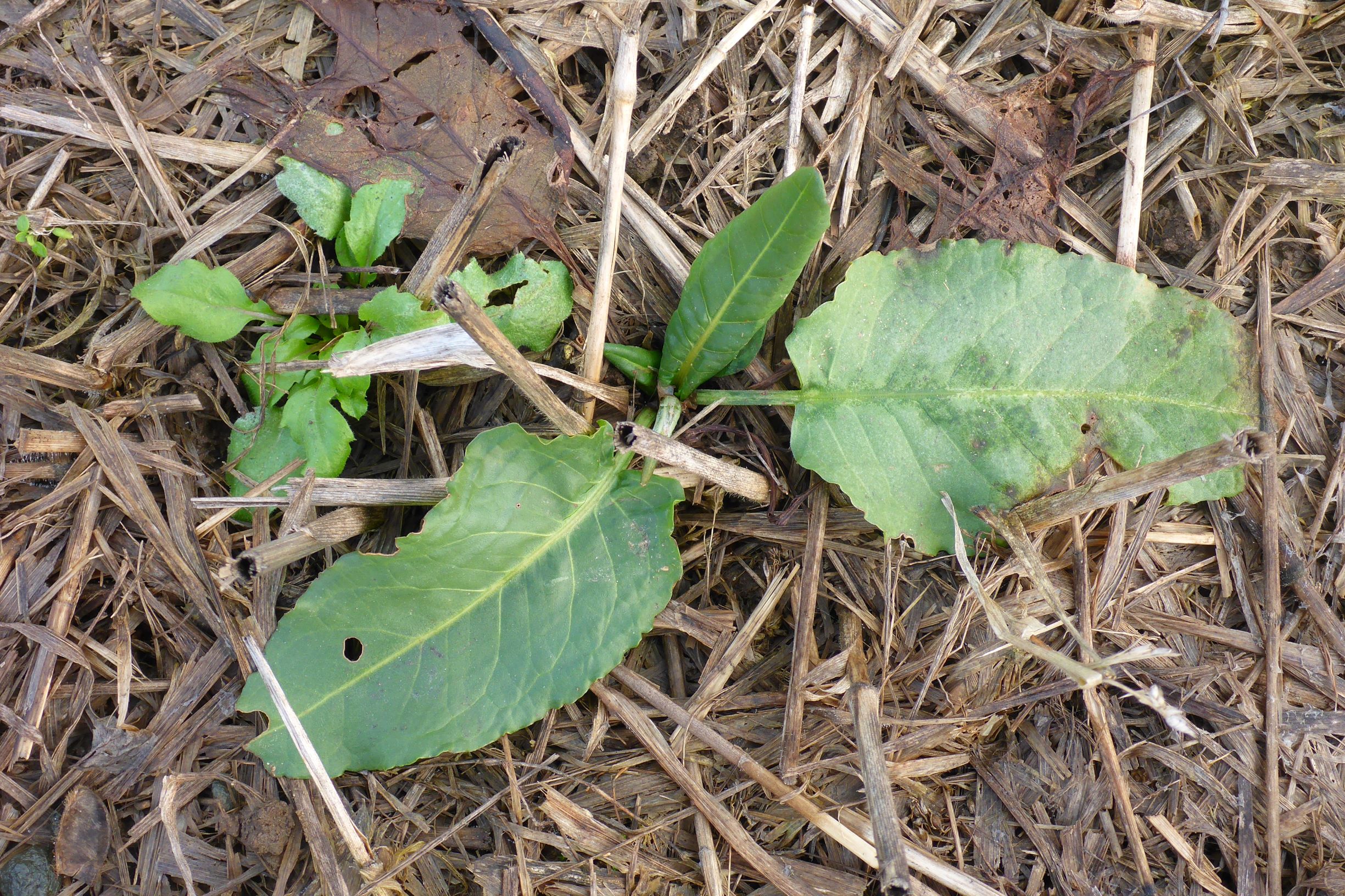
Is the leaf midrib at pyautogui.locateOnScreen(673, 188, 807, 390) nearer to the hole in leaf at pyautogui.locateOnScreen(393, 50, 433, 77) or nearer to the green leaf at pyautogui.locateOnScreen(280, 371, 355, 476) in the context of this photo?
the green leaf at pyautogui.locateOnScreen(280, 371, 355, 476)

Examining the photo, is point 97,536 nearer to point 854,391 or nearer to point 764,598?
point 764,598

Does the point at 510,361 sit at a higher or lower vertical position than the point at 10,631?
higher

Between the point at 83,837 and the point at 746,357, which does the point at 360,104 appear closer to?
the point at 746,357

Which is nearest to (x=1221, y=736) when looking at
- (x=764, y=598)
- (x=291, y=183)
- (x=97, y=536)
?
(x=764, y=598)

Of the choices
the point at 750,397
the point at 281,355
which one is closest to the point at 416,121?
the point at 281,355

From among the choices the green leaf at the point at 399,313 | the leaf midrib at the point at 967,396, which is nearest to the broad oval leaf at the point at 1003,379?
the leaf midrib at the point at 967,396

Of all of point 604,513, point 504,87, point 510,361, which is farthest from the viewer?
point 504,87

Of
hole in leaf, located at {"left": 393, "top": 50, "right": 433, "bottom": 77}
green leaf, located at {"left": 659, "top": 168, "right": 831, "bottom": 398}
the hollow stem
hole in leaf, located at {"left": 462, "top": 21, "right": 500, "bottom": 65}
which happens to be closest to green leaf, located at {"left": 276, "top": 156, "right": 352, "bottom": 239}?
hole in leaf, located at {"left": 393, "top": 50, "right": 433, "bottom": 77}
